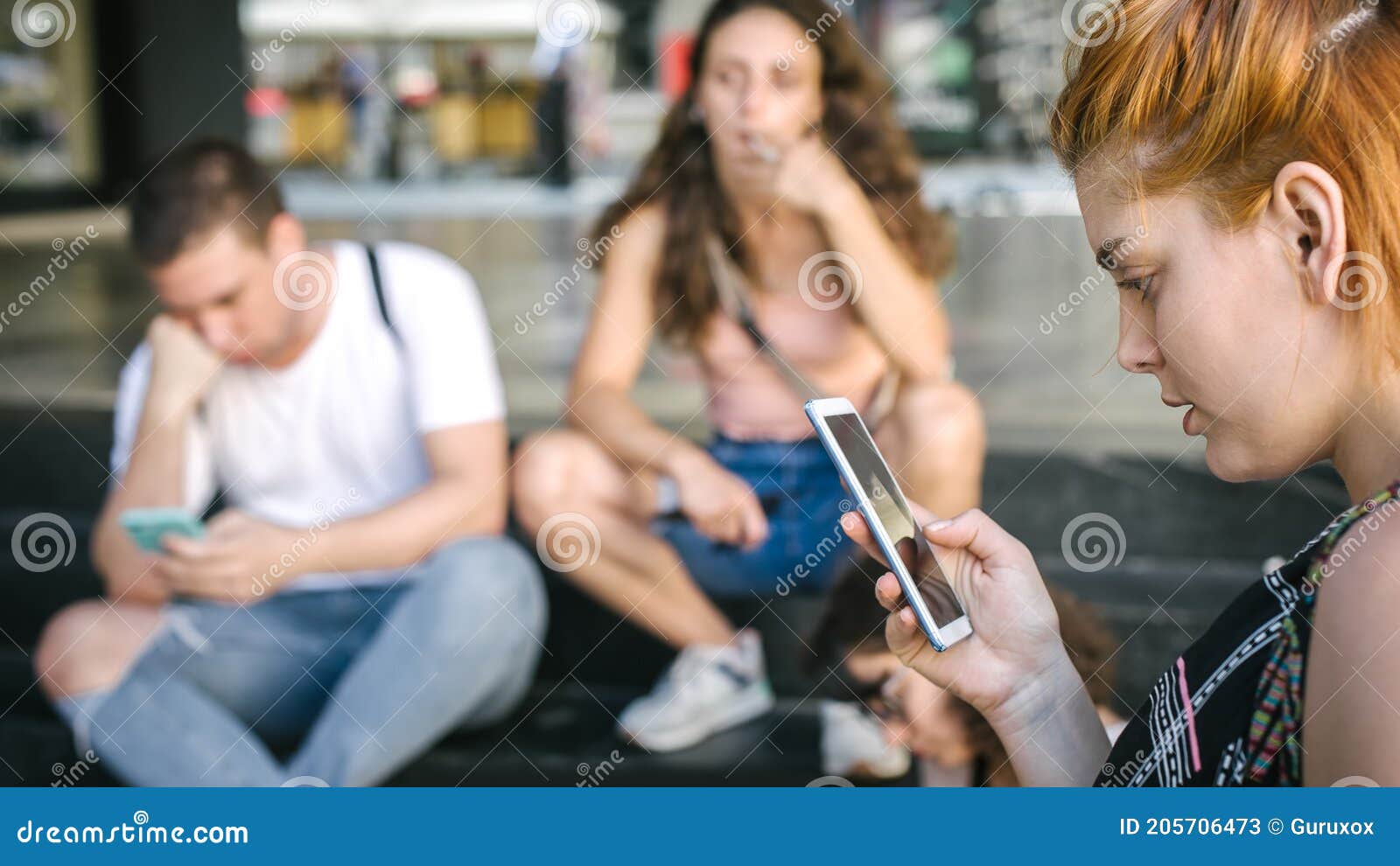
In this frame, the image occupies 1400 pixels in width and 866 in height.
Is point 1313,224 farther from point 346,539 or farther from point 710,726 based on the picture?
point 346,539

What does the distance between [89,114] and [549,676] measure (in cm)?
831

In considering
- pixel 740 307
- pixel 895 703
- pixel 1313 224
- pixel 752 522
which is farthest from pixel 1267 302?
pixel 740 307

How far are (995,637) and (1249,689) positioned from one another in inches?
10.8

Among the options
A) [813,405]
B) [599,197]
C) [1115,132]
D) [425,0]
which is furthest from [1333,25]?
[425,0]

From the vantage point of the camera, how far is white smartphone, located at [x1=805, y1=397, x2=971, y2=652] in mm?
1039

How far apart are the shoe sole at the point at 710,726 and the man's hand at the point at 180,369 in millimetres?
1125

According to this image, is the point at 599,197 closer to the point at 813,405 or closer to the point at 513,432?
the point at 513,432

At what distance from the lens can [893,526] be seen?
110cm

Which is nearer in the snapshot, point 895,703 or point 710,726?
point 895,703

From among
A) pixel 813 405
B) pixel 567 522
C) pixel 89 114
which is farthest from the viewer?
pixel 89 114

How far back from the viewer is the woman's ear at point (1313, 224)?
855mm

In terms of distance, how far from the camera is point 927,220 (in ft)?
9.45

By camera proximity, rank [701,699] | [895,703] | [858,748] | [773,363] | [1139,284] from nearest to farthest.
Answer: [1139,284] → [895,703] → [858,748] → [701,699] → [773,363]

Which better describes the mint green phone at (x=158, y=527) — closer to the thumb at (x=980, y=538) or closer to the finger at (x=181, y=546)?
the finger at (x=181, y=546)
